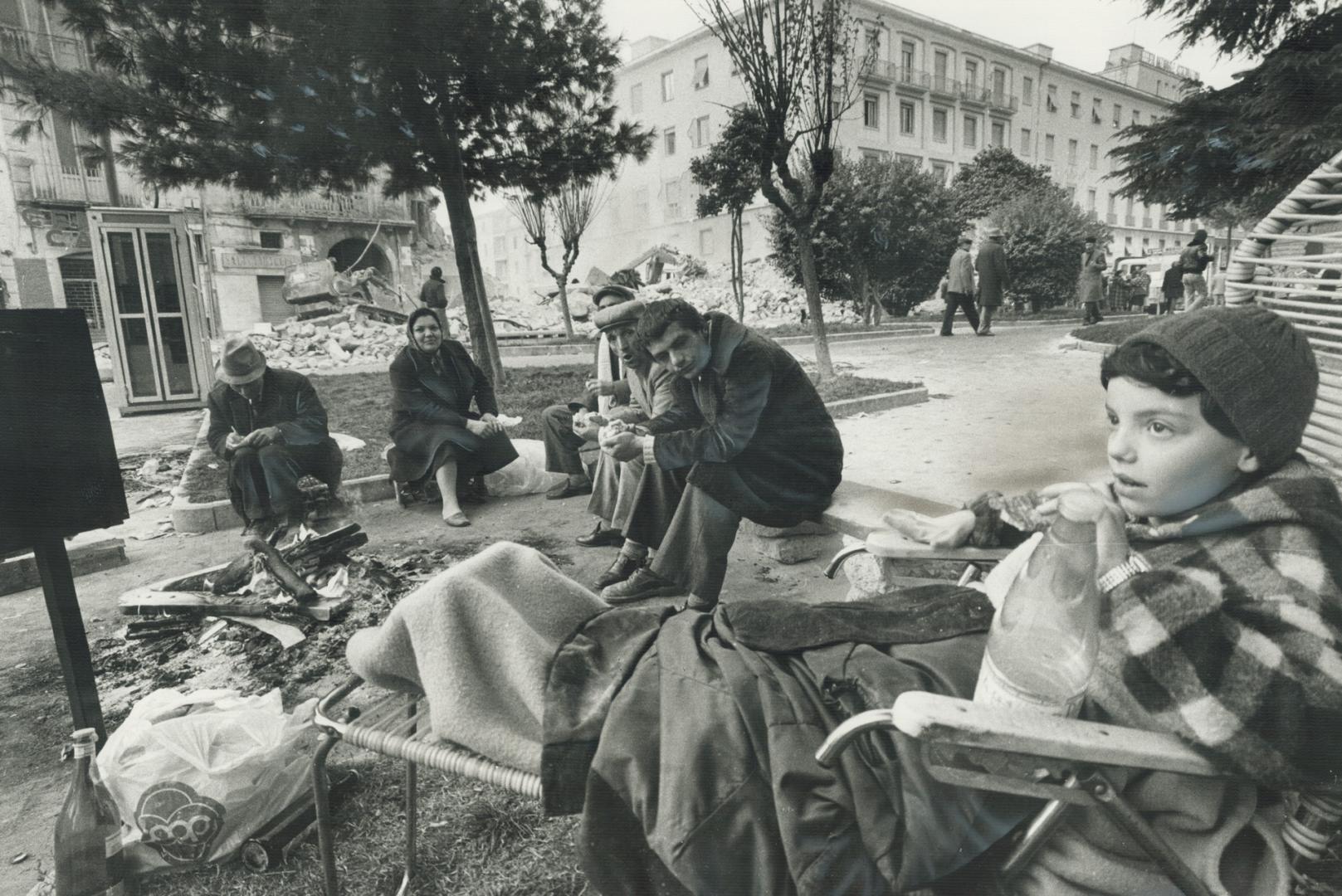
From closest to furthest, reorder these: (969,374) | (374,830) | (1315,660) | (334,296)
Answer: (1315,660), (374,830), (969,374), (334,296)

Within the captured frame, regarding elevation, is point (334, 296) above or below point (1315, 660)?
above

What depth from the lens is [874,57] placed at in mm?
8805

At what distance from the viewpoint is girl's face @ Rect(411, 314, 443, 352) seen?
5152 millimetres

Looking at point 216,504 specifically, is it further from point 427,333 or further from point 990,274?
point 990,274

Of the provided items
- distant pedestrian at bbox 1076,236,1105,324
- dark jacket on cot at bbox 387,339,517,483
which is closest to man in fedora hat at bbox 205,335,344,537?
dark jacket on cot at bbox 387,339,517,483

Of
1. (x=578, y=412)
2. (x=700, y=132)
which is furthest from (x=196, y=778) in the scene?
(x=700, y=132)

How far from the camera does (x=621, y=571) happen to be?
3.75 metres

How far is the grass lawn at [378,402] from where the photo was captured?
575cm

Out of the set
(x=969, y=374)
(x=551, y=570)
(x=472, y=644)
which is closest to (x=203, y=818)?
(x=472, y=644)

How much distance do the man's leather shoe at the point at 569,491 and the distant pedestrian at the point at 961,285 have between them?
10357 mm

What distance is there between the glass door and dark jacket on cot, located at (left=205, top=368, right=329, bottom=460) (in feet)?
27.9

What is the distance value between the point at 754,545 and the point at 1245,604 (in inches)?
125

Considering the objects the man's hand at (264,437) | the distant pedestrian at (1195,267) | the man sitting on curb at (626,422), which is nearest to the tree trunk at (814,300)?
the man sitting on curb at (626,422)

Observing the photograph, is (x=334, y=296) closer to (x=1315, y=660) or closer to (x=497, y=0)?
(x=497, y=0)
